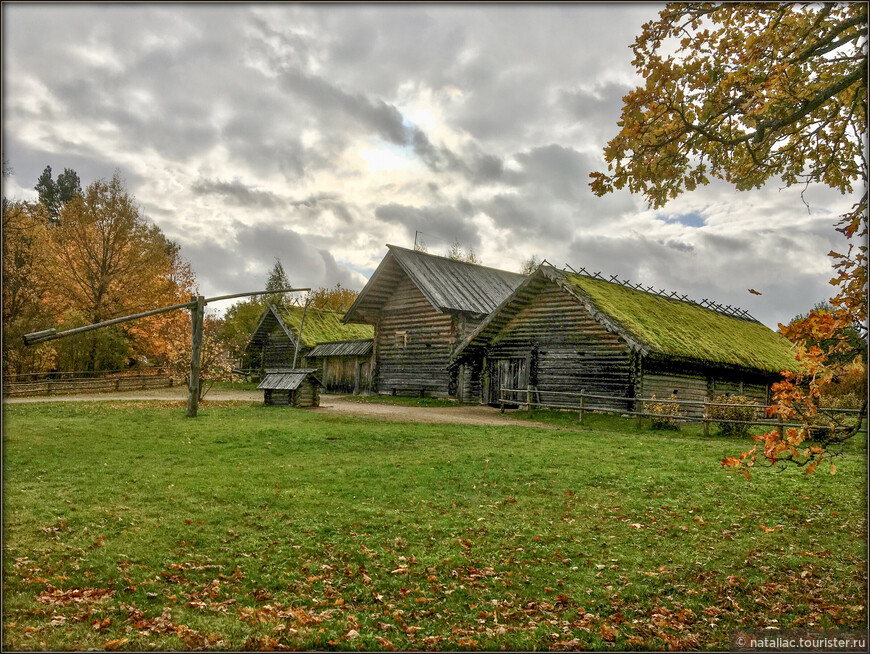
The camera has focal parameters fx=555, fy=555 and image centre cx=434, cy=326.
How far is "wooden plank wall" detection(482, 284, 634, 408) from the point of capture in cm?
2222

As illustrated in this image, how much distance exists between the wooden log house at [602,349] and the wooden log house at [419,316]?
3.45 meters

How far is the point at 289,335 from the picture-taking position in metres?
42.4

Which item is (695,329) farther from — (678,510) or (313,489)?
(313,489)

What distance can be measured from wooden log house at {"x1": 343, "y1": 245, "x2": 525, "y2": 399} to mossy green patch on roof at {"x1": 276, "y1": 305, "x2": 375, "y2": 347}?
911 centimetres

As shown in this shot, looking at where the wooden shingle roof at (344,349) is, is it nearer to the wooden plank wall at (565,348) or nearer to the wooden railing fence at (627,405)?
the wooden plank wall at (565,348)

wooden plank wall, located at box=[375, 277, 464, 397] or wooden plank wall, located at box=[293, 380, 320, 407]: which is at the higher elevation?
wooden plank wall, located at box=[375, 277, 464, 397]

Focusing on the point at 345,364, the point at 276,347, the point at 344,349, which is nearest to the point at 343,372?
the point at 345,364

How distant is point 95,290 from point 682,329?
1371 inches

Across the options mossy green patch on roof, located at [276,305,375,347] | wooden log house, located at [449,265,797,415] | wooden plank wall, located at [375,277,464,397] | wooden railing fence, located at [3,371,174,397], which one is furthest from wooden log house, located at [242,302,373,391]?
wooden log house, located at [449,265,797,415]

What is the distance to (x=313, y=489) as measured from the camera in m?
10.6

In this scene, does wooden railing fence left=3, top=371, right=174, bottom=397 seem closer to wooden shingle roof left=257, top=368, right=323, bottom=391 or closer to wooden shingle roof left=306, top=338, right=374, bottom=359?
wooden shingle roof left=306, top=338, right=374, bottom=359

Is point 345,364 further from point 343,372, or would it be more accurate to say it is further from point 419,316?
point 419,316

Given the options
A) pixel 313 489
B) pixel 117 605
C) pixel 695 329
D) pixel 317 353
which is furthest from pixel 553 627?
pixel 317 353

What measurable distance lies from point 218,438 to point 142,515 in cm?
729
